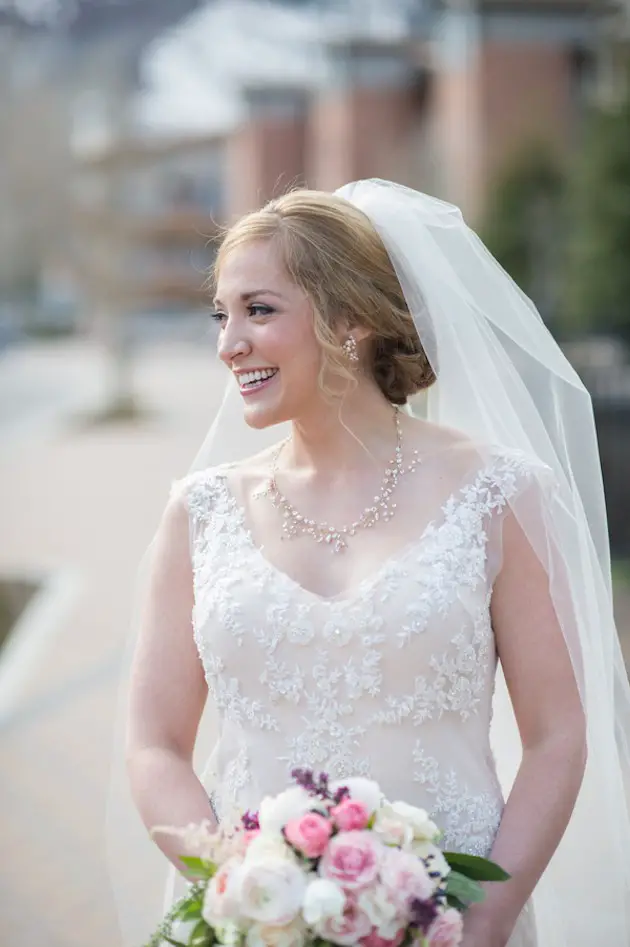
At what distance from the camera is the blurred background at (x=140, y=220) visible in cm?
658

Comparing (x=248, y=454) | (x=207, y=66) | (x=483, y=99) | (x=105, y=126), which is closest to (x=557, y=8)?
(x=483, y=99)

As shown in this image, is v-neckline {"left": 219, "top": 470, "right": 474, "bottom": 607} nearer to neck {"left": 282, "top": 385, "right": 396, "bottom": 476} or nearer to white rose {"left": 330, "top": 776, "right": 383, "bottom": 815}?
neck {"left": 282, "top": 385, "right": 396, "bottom": 476}

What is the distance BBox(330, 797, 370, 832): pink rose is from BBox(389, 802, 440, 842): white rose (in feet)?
0.21

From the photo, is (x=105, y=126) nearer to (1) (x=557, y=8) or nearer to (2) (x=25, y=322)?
(1) (x=557, y=8)

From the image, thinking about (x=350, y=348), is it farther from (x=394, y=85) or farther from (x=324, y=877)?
(x=394, y=85)

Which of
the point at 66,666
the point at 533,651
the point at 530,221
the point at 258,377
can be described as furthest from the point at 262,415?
the point at 530,221

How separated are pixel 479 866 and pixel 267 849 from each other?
0.41m

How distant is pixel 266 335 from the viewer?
7.67 ft

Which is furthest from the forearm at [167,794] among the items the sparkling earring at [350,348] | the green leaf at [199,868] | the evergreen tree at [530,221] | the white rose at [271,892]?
the evergreen tree at [530,221]

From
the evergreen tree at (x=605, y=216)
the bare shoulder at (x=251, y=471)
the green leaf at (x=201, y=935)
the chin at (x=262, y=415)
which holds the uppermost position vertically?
the evergreen tree at (x=605, y=216)

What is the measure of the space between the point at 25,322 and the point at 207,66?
167 feet

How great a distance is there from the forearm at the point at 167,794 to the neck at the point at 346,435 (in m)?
0.62

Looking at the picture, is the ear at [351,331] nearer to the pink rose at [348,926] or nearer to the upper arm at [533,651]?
the upper arm at [533,651]

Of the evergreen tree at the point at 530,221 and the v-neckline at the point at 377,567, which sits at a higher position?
the evergreen tree at the point at 530,221
